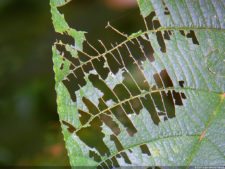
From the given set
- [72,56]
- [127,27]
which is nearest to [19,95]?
[127,27]

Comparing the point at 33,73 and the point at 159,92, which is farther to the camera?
the point at 33,73

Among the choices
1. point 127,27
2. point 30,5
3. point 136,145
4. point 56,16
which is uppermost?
point 30,5

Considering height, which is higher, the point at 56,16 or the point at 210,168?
the point at 56,16

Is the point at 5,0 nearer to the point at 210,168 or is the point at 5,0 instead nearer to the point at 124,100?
the point at 124,100

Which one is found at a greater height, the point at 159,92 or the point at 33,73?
the point at 33,73

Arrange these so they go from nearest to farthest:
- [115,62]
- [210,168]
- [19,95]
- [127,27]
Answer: [210,168]
[115,62]
[127,27]
[19,95]

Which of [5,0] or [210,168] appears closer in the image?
[210,168]
